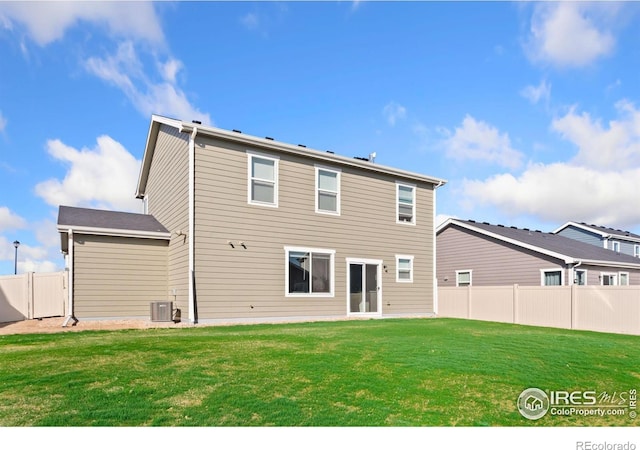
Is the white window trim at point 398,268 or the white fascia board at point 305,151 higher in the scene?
the white fascia board at point 305,151

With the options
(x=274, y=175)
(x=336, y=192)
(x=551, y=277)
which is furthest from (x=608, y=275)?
(x=274, y=175)

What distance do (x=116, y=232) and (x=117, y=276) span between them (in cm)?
139

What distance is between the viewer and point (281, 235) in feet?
46.7

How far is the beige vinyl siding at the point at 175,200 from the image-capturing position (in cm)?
1298

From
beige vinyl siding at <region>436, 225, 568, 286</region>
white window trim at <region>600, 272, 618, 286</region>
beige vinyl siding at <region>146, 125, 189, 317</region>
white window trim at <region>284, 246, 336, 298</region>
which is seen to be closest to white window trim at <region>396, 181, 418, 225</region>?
white window trim at <region>284, 246, 336, 298</region>

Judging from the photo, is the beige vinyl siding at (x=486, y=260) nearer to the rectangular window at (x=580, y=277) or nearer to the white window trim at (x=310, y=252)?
the rectangular window at (x=580, y=277)

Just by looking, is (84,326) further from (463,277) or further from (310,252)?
(463,277)

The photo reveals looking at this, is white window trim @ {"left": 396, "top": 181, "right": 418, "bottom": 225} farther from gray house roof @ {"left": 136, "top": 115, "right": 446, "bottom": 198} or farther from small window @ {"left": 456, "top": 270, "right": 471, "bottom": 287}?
small window @ {"left": 456, "top": 270, "right": 471, "bottom": 287}

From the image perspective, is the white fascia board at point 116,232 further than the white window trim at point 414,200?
No

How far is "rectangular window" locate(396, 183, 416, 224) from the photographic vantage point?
17.6 metres

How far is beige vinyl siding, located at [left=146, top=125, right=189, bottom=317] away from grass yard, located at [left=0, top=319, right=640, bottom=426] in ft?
12.9

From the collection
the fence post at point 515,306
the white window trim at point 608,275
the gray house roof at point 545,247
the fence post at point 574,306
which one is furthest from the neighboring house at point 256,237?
the white window trim at point 608,275

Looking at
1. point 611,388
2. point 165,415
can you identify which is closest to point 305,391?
point 165,415

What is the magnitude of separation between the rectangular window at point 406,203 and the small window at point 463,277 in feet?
22.5
